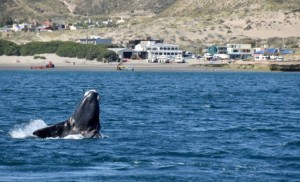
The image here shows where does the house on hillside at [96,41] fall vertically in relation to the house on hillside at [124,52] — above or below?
above

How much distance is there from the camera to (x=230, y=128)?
41.3 m

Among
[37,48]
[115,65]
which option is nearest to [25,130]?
[115,65]

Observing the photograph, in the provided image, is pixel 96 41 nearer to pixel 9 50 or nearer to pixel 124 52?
pixel 124 52

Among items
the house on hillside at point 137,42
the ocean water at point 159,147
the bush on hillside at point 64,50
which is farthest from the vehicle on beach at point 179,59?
the ocean water at point 159,147

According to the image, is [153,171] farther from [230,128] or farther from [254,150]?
[230,128]

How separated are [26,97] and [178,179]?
137ft

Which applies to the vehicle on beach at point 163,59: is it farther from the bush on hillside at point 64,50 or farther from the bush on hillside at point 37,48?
the bush on hillside at point 37,48

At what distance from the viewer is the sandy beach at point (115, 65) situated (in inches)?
6088

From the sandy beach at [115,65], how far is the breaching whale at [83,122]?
380 ft

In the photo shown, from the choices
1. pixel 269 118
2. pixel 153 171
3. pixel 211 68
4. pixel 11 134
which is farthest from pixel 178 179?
pixel 211 68

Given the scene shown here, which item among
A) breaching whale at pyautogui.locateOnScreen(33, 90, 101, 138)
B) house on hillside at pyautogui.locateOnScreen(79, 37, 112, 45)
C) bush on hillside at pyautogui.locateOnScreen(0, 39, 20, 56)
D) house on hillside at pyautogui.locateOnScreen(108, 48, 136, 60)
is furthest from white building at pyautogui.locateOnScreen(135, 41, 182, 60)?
breaching whale at pyautogui.locateOnScreen(33, 90, 101, 138)

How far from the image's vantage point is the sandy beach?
507ft

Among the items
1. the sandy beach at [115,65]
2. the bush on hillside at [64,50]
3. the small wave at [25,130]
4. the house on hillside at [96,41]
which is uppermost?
the house on hillside at [96,41]

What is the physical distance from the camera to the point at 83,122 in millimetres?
32375
